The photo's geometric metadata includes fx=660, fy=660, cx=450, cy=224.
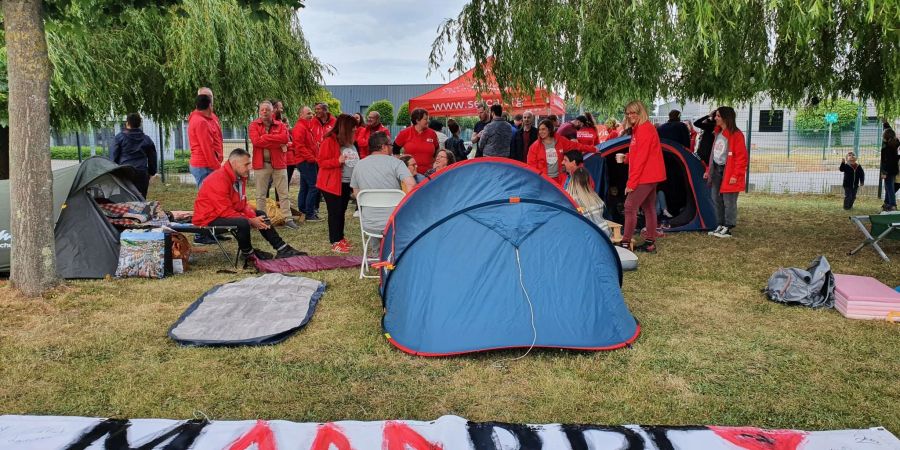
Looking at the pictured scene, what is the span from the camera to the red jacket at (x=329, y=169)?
7590 mm

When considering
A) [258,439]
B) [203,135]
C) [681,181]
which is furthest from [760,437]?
[681,181]

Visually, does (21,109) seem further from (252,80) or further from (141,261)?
(252,80)

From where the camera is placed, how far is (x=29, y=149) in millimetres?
5184

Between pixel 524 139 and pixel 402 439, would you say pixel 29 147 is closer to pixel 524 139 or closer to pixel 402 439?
pixel 402 439

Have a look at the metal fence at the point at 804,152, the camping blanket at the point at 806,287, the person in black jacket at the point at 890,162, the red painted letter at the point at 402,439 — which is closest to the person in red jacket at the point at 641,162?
the camping blanket at the point at 806,287

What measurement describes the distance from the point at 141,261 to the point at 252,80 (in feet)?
21.3

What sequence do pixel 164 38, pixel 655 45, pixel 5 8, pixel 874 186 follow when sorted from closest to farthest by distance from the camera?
pixel 5 8
pixel 655 45
pixel 164 38
pixel 874 186

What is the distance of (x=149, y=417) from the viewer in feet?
10.9

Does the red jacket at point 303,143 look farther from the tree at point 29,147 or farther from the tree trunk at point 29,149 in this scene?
the tree trunk at point 29,149

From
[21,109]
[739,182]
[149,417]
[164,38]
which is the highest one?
[164,38]

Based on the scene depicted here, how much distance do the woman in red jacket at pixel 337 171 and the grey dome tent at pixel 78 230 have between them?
228 centimetres

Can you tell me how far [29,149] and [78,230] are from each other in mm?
1192

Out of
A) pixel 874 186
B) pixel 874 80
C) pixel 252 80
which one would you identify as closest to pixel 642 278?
pixel 874 80

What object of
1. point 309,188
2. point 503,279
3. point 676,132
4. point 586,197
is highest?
point 676,132
